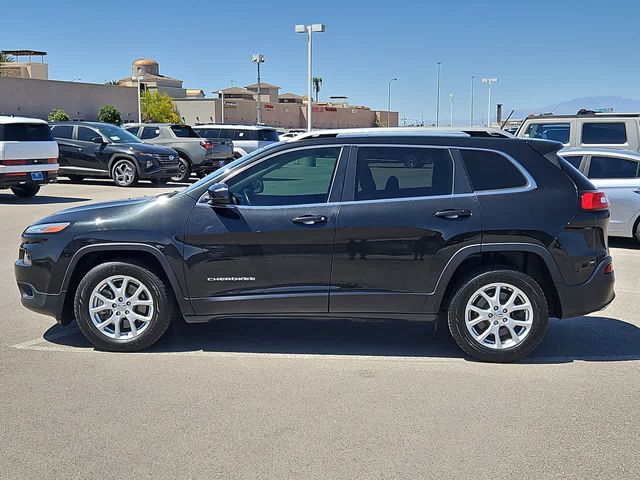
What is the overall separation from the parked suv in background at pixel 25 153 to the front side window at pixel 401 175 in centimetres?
1184

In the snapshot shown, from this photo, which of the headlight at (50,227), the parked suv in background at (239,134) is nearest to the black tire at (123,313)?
the headlight at (50,227)

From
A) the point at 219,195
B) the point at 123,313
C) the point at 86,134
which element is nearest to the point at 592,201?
the point at 219,195

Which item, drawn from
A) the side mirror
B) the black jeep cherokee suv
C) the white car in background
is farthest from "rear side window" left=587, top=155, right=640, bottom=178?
the side mirror

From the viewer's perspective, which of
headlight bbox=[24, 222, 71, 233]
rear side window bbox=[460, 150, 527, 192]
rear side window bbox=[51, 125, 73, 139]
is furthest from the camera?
rear side window bbox=[51, 125, 73, 139]

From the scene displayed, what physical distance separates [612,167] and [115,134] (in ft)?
46.9

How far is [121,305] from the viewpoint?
5.62m

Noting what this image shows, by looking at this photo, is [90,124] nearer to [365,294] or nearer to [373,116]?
[365,294]

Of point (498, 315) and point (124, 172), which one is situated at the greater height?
point (124, 172)

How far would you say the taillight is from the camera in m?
5.49

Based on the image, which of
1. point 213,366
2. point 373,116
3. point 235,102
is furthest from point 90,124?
point 373,116

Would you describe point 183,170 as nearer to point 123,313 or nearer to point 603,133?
point 603,133

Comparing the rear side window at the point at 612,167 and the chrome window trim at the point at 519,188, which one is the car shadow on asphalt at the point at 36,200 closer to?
the rear side window at the point at 612,167

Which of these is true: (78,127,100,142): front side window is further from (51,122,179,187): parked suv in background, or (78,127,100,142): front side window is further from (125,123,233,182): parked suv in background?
(125,123,233,182): parked suv in background

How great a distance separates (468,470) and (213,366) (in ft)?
7.62
